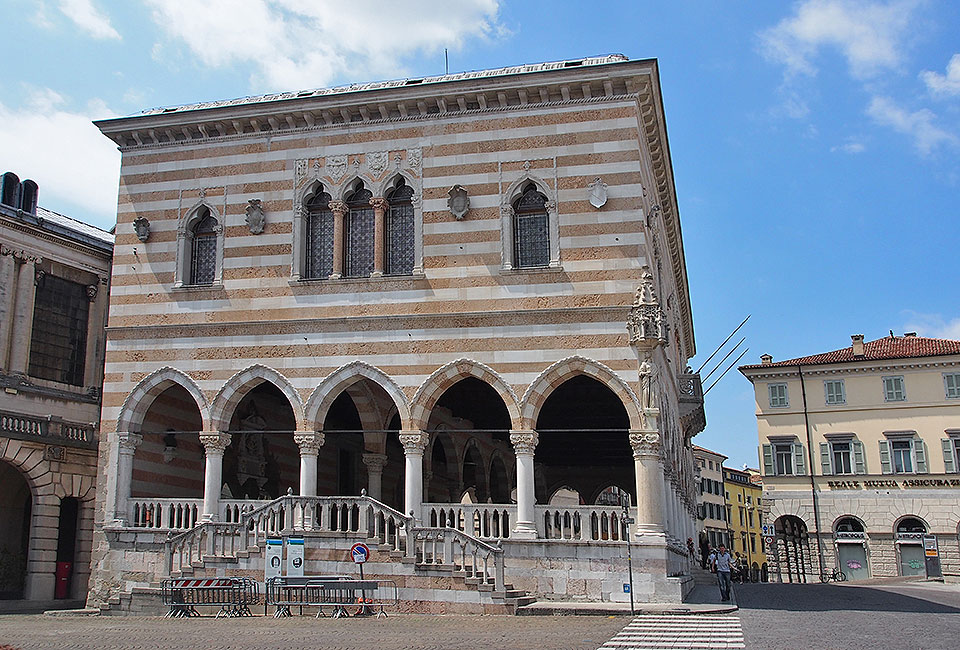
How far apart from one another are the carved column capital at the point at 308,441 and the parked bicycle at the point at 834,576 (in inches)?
1328

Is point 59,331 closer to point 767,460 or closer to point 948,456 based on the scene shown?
point 767,460

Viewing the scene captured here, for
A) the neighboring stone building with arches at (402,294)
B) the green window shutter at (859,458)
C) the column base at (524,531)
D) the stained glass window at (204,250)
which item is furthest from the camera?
the green window shutter at (859,458)

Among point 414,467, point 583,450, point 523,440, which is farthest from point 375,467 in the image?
→ point 583,450

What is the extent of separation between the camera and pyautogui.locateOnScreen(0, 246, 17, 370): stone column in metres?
27.4

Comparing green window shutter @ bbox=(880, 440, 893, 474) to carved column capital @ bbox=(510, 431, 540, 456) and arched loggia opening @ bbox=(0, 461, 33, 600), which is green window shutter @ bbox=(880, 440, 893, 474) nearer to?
carved column capital @ bbox=(510, 431, 540, 456)

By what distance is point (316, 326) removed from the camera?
74.3 feet

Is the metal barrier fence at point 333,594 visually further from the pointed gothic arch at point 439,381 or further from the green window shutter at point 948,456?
the green window shutter at point 948,456

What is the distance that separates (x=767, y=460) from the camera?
50938 mm

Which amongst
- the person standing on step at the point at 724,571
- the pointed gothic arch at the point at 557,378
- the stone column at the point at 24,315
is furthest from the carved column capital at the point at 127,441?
the person standing on step at the point at 724,571

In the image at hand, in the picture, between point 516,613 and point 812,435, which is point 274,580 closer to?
point 516,613

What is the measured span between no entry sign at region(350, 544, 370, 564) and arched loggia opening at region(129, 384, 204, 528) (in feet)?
17.1

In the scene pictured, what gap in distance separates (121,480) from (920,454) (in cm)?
3939

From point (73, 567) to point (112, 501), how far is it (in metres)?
5.95

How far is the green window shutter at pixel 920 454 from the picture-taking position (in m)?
47.4
